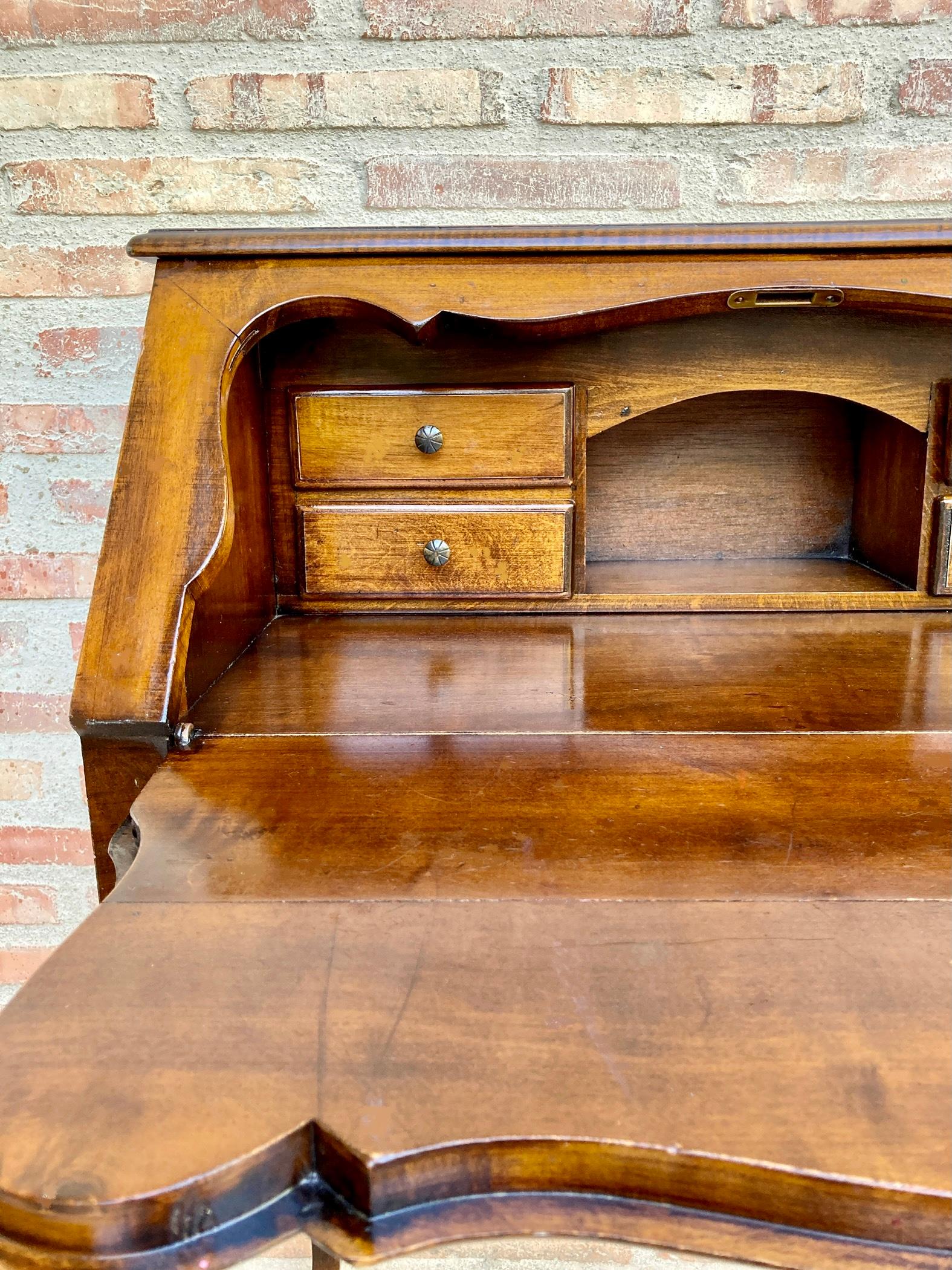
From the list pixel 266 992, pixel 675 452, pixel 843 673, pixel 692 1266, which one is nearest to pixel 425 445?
pixel 675 452

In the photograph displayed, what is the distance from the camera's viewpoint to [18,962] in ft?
4.41

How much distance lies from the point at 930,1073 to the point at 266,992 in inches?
9.7

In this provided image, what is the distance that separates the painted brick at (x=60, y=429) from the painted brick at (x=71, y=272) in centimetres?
14

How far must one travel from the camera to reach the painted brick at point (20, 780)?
1278 millimetres

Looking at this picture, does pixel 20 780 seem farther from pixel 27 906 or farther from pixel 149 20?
pixel 149 20

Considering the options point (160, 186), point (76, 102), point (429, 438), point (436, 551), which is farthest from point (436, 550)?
point (76, 102)

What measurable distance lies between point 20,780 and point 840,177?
4.29 feet

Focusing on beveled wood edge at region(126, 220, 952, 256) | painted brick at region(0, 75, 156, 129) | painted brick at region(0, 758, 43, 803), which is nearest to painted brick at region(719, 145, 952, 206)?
beveled wood edge at region(126, 220, 952, 256)

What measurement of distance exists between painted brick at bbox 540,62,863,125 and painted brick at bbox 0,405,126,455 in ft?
2.14

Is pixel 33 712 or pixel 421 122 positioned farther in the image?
pixel 33 712

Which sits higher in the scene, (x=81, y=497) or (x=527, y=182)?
(x=527, y=182)

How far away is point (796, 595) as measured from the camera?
0.91m

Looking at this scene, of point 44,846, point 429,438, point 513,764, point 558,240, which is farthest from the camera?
point 44,846

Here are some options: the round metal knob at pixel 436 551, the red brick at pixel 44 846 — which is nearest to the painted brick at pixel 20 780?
the red brick at pixel 44 846
